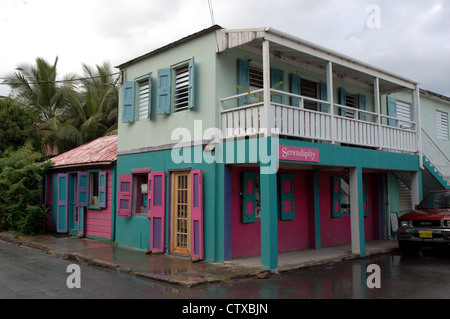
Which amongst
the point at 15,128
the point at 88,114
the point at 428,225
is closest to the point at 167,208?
the point at 428,225

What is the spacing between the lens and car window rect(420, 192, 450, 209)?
435 inches

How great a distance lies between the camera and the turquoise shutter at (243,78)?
32.4 ft

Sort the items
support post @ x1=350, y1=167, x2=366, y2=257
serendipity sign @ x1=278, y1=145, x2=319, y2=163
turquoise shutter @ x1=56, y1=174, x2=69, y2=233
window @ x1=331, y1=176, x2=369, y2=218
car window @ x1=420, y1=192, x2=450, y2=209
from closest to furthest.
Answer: serendipity sign @ x1=278, y1=145, x2=319, y2=163 < support post @ x1=350, y1=167, x2=366, y2=257 < car window @ x1=420, y1=192, x2=450, y2=209 < window @ x1=331, y1=176, x2=369, y2=218 < turquoise shutter @ x1=56, y1=174, x2=69, y2=233

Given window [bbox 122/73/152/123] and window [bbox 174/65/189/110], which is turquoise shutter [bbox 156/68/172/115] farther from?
window [bbox 122/73/152/123]

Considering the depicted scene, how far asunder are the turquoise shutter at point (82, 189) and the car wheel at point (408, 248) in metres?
9.81

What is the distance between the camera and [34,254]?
35.0 feet

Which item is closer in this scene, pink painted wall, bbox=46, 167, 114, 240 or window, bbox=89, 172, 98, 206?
pink painted wall, bbox=46, 167, 114, 240

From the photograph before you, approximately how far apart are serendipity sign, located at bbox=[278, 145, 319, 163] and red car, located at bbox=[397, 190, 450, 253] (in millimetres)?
3474

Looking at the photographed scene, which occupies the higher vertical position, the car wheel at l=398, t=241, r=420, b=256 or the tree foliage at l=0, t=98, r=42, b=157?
the tree foliage at l=0, t=98, r=42, b=157

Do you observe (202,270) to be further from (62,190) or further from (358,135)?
(62,190)

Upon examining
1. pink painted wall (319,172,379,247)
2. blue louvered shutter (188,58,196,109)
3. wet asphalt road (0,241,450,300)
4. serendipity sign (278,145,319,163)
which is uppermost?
blue louvered shutter (188,58,196,109)

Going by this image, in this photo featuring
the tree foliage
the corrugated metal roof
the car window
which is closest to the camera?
the car window

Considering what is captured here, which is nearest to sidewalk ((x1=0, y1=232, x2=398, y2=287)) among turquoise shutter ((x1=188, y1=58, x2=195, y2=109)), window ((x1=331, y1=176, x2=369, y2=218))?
window ((x1=331, y1=176, x2=369, y2=218))
